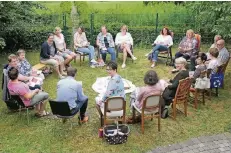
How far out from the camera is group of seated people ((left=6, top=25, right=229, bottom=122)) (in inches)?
266

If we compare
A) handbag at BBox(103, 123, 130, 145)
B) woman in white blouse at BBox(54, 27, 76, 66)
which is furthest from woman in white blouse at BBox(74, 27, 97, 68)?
handbag at BBox(103, 123, 130, 145)

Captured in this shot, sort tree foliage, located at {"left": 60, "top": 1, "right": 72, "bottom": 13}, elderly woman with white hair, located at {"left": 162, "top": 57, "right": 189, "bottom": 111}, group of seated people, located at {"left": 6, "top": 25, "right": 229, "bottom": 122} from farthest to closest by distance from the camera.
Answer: tree foliage, located at {"left": 60, "top": 1, "right": 72, "bottom": 13} → elderly woman with white hair, located at {"left": 162, "top": 57, "right": 189, "bottom": 111} → group of seated people, located at {"left": 6, "top": 25, "right": 229, "bottom": 122}

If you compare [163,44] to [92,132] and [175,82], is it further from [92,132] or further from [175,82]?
[92,132]

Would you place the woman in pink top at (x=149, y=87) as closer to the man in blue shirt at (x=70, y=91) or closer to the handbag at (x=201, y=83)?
the man in blue shirt at (x=70, y=91)

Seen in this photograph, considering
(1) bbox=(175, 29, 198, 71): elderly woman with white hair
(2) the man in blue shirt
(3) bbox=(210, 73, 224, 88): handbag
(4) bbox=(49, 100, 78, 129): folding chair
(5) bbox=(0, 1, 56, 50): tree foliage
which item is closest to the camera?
(4) bbox=(49, 100, 78, 129): folding chair

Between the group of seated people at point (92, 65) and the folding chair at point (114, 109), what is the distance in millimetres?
261

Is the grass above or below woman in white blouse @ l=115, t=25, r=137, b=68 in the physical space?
below

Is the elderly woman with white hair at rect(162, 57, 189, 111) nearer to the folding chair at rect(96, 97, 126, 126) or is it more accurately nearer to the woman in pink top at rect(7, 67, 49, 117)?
the folding chair at rect(96, 97, 126, 126)

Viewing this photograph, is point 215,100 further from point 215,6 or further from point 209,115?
point 215,6

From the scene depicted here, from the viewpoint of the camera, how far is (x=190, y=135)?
6.93 m

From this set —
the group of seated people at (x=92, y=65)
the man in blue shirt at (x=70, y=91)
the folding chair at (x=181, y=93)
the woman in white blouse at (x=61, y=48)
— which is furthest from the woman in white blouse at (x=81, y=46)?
the man in blue shirt at (x=70, y=91)

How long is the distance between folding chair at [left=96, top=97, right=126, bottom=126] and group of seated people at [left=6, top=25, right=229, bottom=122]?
26 cm

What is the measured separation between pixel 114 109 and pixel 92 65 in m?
4.60

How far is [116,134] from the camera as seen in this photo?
6.55m
